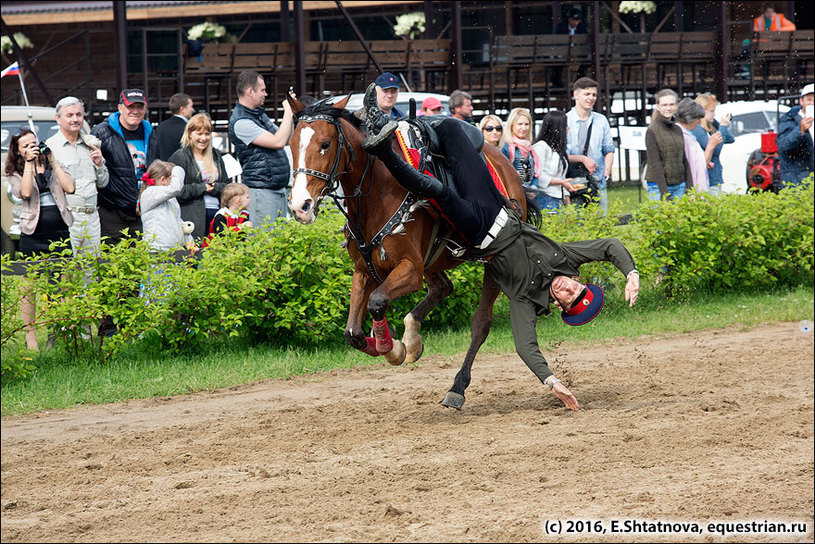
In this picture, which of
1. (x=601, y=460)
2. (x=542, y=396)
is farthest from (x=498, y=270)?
(x=601, y=460)

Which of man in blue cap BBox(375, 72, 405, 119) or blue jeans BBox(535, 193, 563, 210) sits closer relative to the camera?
man in blue cap BBox(375, 72, 405, 119)

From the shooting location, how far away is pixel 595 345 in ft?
30.3

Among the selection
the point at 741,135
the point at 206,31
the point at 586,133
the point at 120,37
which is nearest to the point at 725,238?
the point at 586,133

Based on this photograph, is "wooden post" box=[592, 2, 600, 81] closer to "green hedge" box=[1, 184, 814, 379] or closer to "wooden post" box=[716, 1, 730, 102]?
→ "wooden post" box=[716, 1, 730, 102]

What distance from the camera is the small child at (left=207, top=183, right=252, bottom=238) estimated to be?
9.20 meters

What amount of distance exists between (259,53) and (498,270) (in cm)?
1167

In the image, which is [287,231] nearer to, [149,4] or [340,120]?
[340,120]

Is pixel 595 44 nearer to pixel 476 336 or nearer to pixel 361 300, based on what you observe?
pixel 476 336

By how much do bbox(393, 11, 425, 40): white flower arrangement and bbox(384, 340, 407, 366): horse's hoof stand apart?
50.5ft

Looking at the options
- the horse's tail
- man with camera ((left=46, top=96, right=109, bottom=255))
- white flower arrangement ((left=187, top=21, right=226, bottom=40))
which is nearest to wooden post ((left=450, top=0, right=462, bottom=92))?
white flower arrangement ((left=187, top=21, right=226, bottom=40))

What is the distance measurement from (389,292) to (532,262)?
3.59 feet

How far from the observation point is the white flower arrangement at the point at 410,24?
2120cm

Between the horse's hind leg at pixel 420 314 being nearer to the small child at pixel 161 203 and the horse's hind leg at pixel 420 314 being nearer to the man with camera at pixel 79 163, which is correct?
the small child at pixel 161 203

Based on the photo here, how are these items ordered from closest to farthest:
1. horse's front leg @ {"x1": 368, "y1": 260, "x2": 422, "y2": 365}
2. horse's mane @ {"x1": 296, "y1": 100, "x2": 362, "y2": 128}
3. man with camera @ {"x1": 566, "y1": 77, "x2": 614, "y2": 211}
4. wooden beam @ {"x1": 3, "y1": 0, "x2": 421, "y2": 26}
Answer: horse's mane @ {"x1": 296, "y1": 100, "x2": 362, "y2": 128} < horse's front leg @ {"x1": 368, "y1": 260, "x2": 422, "y2": 365} < man with camera @ {"x1": 566, "y1": 77, "x2": 614, "y2": 211} < wooden beam @ {"x1": 3, "y1": 0, "x2": 421, "y2": 26}
